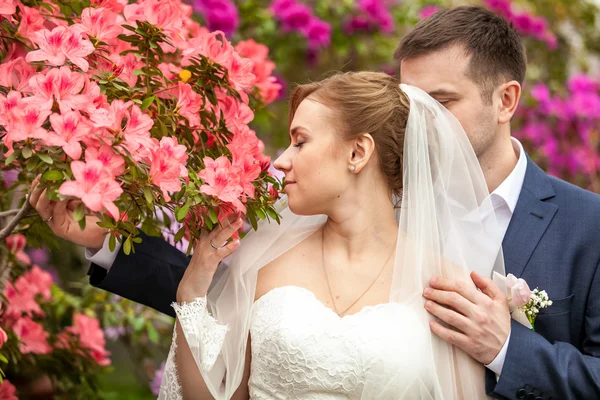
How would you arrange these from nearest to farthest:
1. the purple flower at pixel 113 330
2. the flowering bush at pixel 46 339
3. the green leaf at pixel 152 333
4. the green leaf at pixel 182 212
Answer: the green leaf at pixel 182 212, the flowering bush at pixel 46 339, the green leaf at pixel 152 333, the purple flower at pixel 113 330

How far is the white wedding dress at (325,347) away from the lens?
8.00 ft

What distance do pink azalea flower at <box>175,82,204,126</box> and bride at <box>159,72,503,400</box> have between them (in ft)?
1.10

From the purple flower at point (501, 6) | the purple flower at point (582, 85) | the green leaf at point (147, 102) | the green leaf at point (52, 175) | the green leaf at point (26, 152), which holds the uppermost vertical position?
the purple flower at point (501, 6)

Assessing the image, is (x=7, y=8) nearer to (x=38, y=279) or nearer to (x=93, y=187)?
(x=93, y=187)

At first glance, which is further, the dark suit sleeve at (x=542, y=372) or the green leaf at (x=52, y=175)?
the dark suit sleeve at (x=542, y=372)

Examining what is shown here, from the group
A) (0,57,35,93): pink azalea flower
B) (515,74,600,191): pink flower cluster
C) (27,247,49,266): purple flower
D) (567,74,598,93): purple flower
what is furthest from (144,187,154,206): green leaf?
(567,74,598,93): purple flower

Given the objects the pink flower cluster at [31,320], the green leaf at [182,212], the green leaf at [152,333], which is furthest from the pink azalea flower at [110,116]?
the green leaf at [152,333]

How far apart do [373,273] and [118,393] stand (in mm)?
3511

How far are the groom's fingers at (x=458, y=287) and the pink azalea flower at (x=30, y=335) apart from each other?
5.52 feet

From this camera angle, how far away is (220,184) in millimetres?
2240

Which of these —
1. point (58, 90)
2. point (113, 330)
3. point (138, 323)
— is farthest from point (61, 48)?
point (113, 330)

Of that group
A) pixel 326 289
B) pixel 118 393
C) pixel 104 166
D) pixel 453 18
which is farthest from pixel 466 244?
pixel 118 393

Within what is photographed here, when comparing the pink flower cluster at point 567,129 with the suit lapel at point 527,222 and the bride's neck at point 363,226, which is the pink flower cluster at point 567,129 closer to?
the suit lapel at point 527,222

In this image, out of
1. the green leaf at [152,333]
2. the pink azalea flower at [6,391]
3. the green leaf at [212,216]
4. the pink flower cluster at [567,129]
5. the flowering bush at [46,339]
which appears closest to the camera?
the green leaf at [212,216]
